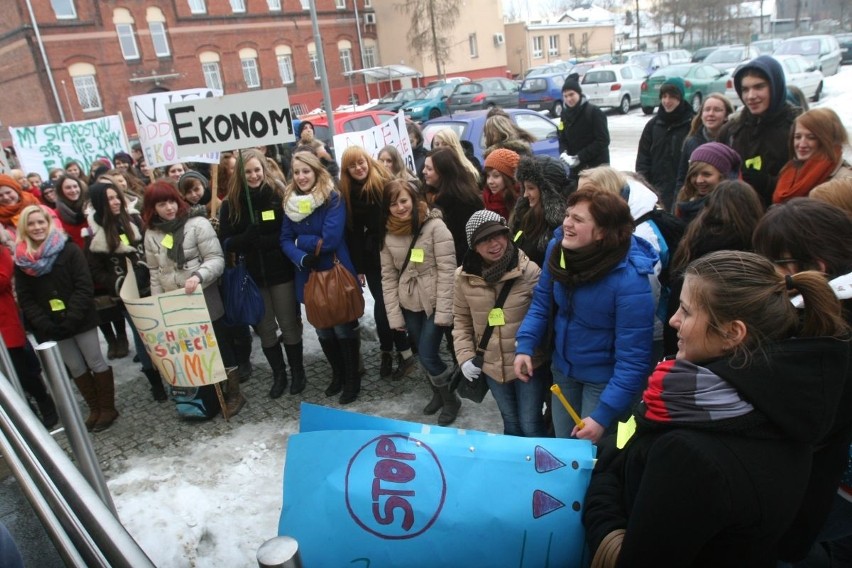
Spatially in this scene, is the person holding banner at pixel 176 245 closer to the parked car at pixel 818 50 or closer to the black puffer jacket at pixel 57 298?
the black puffer jacket at pixel 57 298

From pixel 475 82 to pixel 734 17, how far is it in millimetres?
32180

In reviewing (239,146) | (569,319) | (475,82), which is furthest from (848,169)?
(475,82)

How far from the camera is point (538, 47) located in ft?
166

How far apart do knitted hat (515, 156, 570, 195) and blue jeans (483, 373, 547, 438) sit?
112 centimetres

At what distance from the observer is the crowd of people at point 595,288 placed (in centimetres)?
142

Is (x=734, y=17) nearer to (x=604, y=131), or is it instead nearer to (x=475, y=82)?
(x=475, y=82)

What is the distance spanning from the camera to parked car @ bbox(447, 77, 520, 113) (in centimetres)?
2364

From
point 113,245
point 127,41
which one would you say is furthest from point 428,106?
point 113,245

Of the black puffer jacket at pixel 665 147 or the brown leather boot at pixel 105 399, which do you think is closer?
the brown leather boot at pixel 105 399

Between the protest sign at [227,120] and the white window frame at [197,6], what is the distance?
115ft

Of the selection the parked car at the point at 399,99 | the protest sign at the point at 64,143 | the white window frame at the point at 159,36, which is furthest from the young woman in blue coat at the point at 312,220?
the white window frame at the point at 159,36

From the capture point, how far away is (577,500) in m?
1.84

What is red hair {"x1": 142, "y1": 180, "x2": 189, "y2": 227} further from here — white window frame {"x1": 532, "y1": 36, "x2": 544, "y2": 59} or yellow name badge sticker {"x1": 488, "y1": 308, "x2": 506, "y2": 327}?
white window frame {"x1": 532, "y1": 36, "x2": 544, "y2": 59}

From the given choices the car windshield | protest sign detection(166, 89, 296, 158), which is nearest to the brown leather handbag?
protest sign detection(166, 89, 296, 158)
